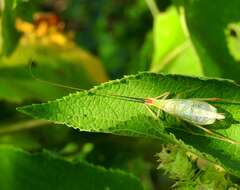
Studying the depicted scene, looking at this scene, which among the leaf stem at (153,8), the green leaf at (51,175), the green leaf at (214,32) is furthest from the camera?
the leaf stem at (153,8)

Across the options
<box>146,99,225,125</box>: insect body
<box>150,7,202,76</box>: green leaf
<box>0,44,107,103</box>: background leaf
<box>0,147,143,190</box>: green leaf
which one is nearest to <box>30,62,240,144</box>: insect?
<box>146,99,225,125</box>: insect body

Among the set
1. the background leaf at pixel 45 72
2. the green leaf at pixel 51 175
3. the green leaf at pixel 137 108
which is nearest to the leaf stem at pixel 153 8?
the background leaf at pixel 45 72

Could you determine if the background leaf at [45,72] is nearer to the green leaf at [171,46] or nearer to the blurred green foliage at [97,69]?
the blurred green foliage at [97,69]

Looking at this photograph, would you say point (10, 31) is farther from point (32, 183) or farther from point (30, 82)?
point (32, 183)

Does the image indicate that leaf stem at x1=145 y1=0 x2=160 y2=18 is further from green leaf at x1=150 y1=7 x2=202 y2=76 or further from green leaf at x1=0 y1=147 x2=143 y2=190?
green leaf at x1=0 y1=147 x2=143 y2=190

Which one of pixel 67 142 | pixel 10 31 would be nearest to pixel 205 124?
pixel 10 31

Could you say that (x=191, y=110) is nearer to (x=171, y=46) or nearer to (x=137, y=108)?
(x=137, y=108)

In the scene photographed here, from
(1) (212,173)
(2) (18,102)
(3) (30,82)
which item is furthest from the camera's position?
(3) (30,82)
